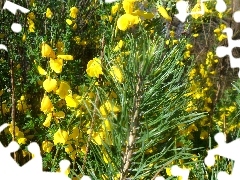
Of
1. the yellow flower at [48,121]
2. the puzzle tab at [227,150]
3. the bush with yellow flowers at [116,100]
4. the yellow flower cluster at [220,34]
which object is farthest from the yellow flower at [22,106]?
the yellow flower cluster at [220,34]

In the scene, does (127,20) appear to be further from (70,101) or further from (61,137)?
(61,137)

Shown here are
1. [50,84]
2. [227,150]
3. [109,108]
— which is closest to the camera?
[227,150]

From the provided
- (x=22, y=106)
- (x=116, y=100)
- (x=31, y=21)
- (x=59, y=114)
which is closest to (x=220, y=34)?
(x=31, y=21)

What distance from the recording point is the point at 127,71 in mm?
713

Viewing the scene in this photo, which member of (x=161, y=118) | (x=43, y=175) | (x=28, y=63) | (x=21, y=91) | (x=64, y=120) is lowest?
(x=43, y=175)

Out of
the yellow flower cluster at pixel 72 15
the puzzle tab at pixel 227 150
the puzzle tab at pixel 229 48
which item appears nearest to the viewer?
the puzzle tab at pixel 227 150

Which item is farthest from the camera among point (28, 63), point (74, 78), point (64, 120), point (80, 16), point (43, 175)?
point (80, 16)

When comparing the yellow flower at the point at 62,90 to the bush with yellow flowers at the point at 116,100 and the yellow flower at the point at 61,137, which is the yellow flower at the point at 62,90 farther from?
the yellow flower at the point at 61,137

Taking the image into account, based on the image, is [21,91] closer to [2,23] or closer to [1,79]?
[1,79]

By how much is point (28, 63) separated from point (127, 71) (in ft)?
5.11

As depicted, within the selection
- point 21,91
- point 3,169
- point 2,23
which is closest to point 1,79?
point 21,91

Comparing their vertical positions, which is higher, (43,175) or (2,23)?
(2,23)

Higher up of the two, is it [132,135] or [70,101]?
[70,101]

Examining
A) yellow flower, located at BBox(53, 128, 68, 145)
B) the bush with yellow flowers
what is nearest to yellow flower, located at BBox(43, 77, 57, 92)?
the bush with yellow flowers
